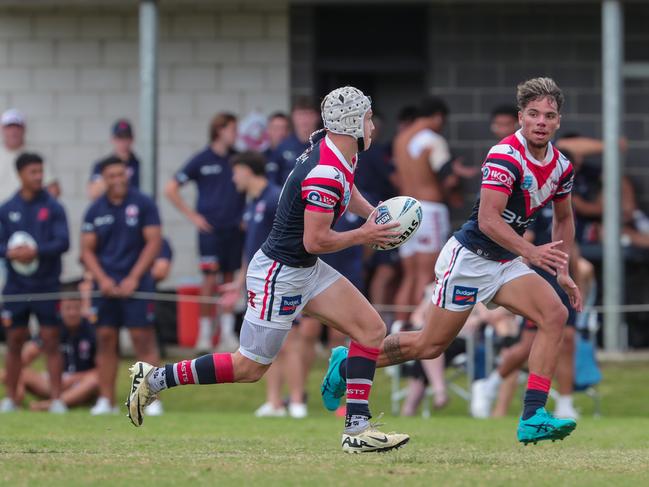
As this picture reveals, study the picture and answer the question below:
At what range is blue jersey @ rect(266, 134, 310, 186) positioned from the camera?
15320 millimetres

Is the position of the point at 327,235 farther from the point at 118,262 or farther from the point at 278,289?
the point at 118,262

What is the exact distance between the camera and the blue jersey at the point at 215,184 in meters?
15.9

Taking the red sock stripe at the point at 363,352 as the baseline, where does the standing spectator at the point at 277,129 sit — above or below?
above

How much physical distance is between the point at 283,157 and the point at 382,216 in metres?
7.50

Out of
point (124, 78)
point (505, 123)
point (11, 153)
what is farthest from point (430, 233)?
point (124, 78)

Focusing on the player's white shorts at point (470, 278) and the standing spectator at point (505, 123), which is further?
the standing spectator at point (505, 123)

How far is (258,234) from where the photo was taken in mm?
12656

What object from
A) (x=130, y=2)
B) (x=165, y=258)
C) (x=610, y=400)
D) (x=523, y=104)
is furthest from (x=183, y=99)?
(x=523, y=104)

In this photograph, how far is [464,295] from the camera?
8.63 metres

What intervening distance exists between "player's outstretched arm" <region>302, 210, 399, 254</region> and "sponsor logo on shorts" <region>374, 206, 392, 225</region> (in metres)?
0.08

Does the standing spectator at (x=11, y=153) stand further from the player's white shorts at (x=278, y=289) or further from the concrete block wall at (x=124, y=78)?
the player's white shorts at (x=278, y=289)

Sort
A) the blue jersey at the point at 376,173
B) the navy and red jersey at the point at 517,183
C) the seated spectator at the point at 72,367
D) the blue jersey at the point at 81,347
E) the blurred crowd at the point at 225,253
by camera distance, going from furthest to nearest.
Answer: the blue jersey at the point at 376,173
the blue jersey at the point at 81,347
the seated spectator at the point at 72,367
the blurred crowd at the point at 225,253
the navy and red jersey at the point at 517,183

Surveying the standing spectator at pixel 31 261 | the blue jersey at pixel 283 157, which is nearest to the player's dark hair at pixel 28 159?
the standing spectator at pixel 31 261

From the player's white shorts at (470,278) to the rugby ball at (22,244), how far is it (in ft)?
19.4
